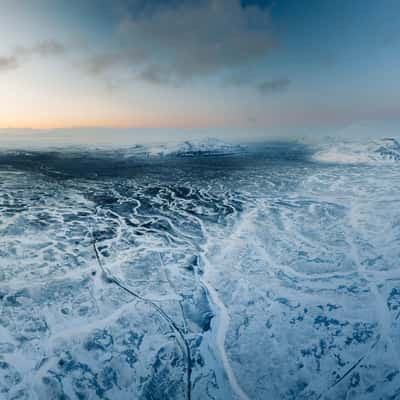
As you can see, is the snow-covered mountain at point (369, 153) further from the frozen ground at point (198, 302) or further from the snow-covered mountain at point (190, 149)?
the frozen ground at point (198, 302)

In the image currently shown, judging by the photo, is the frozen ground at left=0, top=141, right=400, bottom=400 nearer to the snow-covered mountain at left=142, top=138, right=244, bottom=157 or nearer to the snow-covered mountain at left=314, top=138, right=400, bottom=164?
the snow-covered mountain at left=314, top=138, right=400, bottom=164

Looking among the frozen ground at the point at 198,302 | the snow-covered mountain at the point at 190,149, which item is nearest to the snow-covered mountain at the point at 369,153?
the snow-covered mountain at the point at 190,149

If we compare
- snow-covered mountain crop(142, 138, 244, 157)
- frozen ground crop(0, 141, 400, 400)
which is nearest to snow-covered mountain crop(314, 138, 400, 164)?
snow-covered mountain crop(142, 138, 244, 157)

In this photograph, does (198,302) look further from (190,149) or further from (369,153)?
(190,149)

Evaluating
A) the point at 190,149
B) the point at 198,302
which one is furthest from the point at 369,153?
the point at 198,302

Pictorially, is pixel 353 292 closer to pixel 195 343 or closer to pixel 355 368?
pixel 355 368

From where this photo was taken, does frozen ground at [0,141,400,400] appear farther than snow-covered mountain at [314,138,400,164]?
No

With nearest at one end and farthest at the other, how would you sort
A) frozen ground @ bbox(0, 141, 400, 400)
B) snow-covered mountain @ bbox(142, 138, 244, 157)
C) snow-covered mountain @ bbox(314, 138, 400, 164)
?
frozen ground @ bbox(0, 141, 400, 400), snow-covered mountain @ bbox(314, 138, 400, 164), snow-covered mountain @ bbox(142, 138, 244, 157)

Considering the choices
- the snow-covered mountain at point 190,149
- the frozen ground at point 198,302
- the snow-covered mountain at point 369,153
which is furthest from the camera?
the snow-covered mountain at point 190,149

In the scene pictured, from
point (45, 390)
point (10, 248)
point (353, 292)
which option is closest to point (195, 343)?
point (45, 390)
